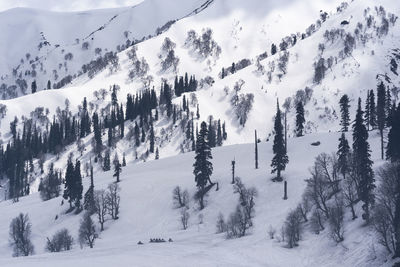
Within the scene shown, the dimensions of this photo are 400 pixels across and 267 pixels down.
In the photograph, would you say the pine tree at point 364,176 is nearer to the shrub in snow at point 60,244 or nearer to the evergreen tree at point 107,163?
the shrub in snow at point 60,244

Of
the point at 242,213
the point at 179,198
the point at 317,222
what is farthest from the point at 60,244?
the point at 317,222

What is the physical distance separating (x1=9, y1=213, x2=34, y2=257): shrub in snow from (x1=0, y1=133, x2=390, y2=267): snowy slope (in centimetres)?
189

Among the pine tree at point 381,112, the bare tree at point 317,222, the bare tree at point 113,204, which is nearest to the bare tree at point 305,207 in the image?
the bare tree at point 317,222

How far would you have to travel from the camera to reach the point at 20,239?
90.8m

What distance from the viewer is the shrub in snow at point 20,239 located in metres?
83.3

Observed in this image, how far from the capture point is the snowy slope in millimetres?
53219

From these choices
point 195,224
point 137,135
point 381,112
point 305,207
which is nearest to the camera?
point 305,207

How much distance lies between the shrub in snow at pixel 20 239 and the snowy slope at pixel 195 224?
1.89 m

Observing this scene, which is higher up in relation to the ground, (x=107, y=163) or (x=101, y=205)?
(x=107, y=163)

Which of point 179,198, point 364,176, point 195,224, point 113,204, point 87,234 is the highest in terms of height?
point 364,176

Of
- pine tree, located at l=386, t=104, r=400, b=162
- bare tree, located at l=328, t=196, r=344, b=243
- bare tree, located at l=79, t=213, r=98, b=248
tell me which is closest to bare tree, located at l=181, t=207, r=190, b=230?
bare tree, located at l=79, t=213, r=98, b=248

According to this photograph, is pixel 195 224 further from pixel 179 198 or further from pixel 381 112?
pixel 381 112

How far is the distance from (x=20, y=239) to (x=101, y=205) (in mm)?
18067

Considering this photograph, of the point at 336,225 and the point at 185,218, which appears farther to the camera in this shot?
the point at 185,218
